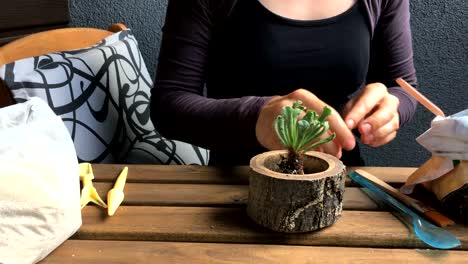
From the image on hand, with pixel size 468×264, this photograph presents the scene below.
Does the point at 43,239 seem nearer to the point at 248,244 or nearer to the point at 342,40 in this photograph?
the point at 248,244

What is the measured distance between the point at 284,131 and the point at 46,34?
30.1 inches

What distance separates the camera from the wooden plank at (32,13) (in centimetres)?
136

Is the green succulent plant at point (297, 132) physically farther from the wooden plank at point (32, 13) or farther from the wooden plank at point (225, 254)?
the wooden plank at point (32, 13)

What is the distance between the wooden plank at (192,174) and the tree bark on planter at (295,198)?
0.51 feet

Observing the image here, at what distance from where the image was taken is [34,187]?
0.53m

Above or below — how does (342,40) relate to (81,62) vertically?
above

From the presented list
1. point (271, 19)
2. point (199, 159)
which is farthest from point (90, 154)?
point (271, 19)

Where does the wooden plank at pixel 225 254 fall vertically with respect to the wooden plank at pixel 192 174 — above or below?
above

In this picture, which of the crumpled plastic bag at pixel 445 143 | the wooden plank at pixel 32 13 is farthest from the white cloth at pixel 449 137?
the wooden plank at pixel 32 13

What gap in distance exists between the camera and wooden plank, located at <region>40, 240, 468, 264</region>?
54cm

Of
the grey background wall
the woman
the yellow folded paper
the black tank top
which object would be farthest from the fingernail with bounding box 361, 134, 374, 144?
the grey background wall

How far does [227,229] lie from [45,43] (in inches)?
29.4

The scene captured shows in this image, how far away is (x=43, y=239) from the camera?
1.76ft

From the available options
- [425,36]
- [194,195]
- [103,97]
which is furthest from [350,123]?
[425,36]
